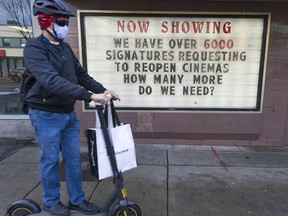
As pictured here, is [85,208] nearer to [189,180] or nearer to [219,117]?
[189,180]

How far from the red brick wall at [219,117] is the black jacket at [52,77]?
2.12 meters

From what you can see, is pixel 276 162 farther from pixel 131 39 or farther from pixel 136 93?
pixel 131 39

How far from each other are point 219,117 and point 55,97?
10.1ft

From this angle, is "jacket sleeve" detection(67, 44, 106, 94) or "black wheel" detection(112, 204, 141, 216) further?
"jacket sleeve" detection(67, 44, 106, 94)

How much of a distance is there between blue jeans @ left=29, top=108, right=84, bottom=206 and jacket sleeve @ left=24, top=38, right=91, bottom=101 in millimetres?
370

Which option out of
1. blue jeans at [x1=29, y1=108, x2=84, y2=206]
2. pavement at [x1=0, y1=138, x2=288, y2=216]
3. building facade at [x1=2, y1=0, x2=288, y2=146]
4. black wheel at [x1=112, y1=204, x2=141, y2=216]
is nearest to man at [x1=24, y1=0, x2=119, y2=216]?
blue jeans at [x1=29, y1=108, x2=84, y2=206]

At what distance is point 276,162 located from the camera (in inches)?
163

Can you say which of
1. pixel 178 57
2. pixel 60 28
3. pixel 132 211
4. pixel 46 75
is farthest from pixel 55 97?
pixel 178 57

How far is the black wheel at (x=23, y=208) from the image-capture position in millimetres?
2535

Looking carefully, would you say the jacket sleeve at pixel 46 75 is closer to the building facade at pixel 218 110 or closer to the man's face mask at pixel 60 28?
the man's face mask at pixel 60 28

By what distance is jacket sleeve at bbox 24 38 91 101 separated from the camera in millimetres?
2076

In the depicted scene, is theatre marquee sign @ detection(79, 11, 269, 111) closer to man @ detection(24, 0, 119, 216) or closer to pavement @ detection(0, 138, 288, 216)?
pavement @ detection(0, 138, 288, 216)

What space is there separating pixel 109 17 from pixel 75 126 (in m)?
2.37

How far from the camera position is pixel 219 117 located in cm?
469
